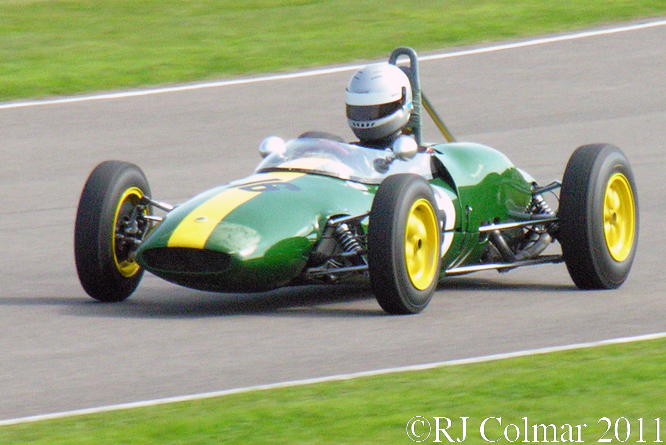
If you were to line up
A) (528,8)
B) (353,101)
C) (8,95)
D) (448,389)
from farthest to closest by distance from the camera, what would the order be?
(528,8) → (8,95) → (353,101) → (448,389)

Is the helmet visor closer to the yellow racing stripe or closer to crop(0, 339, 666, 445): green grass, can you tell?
the yellow racing stripe

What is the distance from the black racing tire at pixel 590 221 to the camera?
8.41m

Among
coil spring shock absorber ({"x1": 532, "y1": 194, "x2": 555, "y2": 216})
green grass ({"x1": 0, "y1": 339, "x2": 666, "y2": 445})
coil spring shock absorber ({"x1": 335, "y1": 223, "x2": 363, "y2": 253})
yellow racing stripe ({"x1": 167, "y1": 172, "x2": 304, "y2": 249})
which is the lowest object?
green grass ({"x1": 0, "y1": 339, "x2": 666, "y2": 445})

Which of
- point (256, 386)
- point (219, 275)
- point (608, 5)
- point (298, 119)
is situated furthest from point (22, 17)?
point (256, 386)

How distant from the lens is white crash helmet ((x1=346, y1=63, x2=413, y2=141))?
884 cm

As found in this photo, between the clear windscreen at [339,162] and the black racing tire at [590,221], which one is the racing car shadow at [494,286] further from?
the clear windscreen at [339,162]

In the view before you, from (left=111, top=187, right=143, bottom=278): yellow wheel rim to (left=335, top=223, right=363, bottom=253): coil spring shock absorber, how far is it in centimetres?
130

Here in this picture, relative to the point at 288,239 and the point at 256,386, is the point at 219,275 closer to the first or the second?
the point at 288,239

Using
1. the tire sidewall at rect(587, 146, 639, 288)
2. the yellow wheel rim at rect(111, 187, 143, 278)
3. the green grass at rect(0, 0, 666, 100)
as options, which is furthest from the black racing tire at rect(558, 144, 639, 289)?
the green grass at rect(0, 0, 666, 100)

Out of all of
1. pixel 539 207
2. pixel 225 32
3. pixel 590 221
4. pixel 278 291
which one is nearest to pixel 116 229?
pixel 278 291

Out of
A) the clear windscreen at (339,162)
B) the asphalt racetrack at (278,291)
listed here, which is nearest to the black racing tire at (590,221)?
the asphalt racetrack at (278,291)

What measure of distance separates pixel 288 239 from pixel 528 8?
12.1m

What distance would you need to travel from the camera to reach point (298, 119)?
14.7 m

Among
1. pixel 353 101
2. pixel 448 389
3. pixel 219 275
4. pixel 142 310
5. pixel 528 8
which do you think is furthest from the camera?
pixel 528 8
